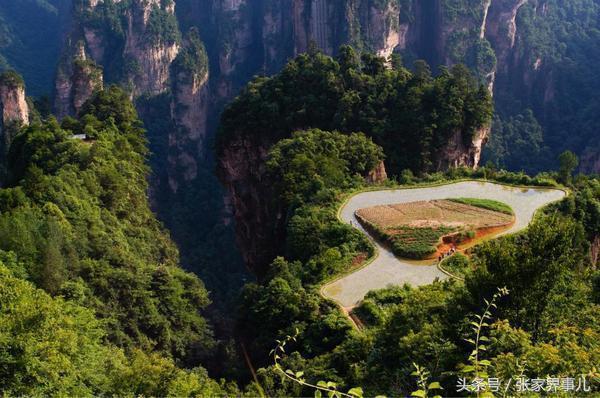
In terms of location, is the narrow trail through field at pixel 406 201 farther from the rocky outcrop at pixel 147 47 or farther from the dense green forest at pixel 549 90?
the rocky outcrop at pixel 147 47

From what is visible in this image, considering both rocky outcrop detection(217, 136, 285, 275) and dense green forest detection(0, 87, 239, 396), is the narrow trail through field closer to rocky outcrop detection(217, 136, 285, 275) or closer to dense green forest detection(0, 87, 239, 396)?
dense green forest detection(0, 87, 239, 396)

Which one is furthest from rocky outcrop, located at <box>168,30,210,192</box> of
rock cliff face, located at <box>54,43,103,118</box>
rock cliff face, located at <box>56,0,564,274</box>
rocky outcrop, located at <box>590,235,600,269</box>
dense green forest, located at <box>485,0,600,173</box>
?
rocky outcrop, located at <box>590,235,600,269</box>

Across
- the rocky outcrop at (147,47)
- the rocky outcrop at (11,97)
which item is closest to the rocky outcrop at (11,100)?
the rocky outcrop at (11,97)

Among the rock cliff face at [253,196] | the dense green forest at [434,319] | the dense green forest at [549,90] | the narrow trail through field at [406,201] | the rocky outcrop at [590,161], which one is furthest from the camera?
the dense green forest at [549,90]

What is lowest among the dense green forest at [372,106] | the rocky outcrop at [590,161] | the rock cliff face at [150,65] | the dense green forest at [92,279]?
the dense green forest at [92,279]

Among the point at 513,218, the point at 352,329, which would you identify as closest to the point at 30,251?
the point at 352,329

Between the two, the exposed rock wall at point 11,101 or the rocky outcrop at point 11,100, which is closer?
the rocky outcrop at point 11,100

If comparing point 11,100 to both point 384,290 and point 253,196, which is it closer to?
point 253,196
